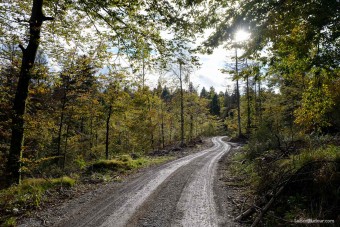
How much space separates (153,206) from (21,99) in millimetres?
7069

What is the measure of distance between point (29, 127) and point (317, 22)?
10.5 m

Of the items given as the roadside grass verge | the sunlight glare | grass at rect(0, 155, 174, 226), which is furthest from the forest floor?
the sunlight glare

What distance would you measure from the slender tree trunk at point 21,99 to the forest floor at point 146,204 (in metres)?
2.29

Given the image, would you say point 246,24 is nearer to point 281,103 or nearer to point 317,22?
point 317,22

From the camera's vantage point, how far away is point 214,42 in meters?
7.27

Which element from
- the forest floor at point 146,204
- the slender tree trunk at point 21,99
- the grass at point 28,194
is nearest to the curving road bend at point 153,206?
the forest floor at point 146,204

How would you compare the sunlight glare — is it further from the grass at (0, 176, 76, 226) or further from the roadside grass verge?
the grass at (0, 176, 76, 226)

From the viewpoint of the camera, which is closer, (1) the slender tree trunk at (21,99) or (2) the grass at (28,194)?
(2) the grass at (28,194)

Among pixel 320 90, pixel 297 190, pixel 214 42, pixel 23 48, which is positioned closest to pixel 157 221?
pixel 297 190

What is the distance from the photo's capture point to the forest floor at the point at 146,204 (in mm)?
6141

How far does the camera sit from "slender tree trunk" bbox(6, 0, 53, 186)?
872cm

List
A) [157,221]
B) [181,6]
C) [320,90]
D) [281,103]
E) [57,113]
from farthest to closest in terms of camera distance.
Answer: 1. [281,103]
2. [57,113]
3. [320,90]
4. [181,6]
5. [157,221]

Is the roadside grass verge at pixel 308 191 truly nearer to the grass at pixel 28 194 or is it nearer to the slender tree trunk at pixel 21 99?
the grass at pixel 28 194

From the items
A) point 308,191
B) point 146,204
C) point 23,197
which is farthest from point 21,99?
point 308,191
